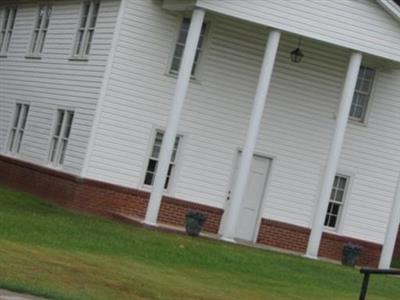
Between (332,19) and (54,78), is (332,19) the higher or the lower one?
the higher one

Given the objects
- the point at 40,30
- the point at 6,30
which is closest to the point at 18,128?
the point at 40,30

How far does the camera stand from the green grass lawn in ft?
50.4

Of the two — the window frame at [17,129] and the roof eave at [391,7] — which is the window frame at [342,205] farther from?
the window frame at [17,129]

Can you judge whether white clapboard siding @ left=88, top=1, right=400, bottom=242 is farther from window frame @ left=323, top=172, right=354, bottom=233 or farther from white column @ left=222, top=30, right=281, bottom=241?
white column @ left=222, top=30, right=281, bottom=241

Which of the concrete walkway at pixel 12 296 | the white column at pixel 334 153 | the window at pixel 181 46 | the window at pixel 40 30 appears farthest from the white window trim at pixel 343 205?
the concrete walkway at pixel 12 296

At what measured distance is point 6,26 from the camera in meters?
37.3

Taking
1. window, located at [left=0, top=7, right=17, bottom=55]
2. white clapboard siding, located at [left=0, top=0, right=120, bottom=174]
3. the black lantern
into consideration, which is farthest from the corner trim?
window, located at [left=0, top=7, right=17, bottom=55]

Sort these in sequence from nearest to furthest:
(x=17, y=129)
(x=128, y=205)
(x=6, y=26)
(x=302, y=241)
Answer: (x=128, y=205), (x=302, y=241), (x=17, y=129), (x=6, y=26)

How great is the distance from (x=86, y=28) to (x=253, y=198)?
20.8 ft

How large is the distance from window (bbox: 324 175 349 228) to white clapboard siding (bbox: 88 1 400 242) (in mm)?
218

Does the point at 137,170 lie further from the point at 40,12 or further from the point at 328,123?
the point at 40,12

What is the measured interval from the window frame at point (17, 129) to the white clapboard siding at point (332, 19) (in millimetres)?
9189

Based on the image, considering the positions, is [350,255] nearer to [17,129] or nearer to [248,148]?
[248,148]

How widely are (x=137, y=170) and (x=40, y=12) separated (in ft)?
26.4
